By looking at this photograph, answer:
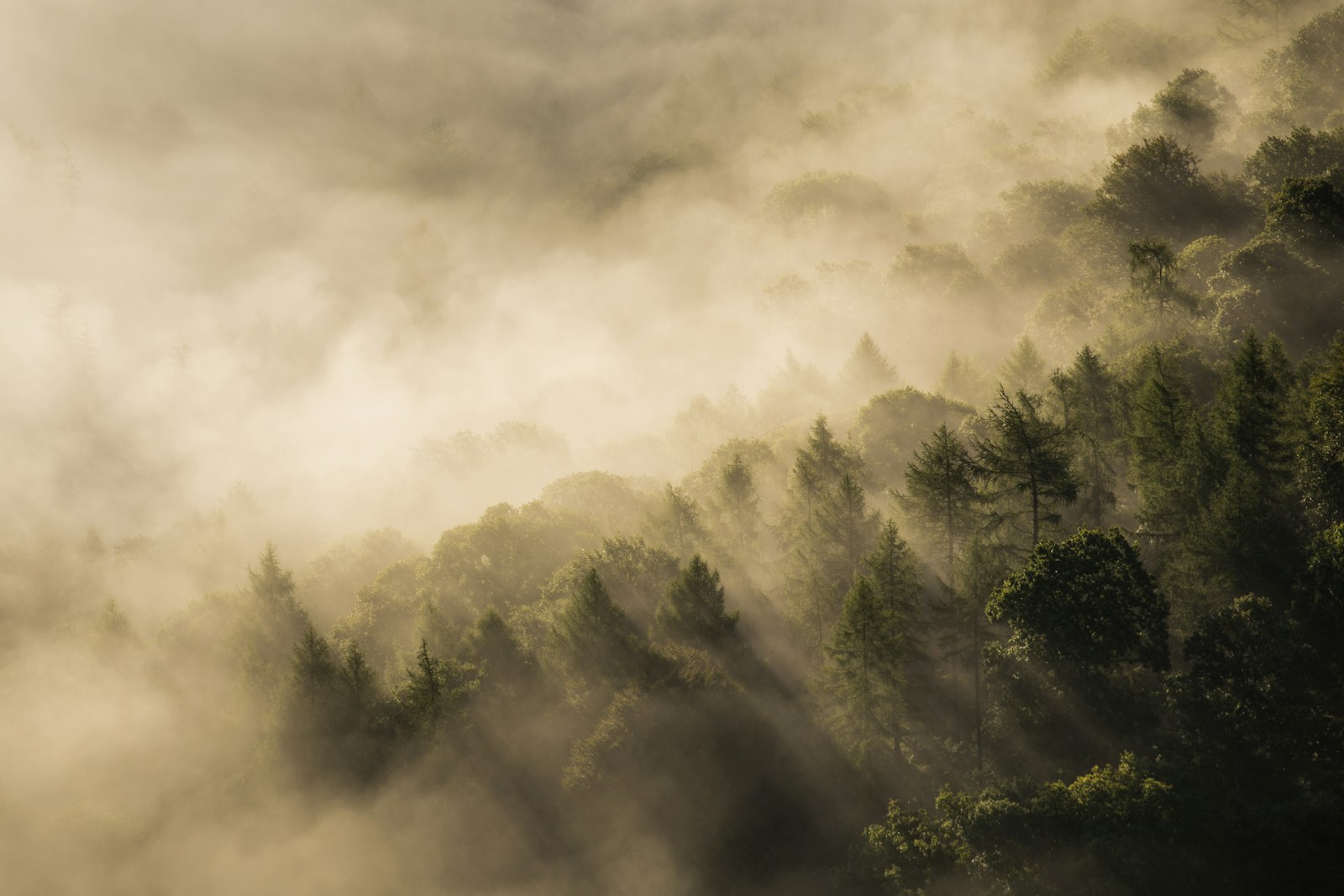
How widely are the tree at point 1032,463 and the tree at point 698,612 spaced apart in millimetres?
22086

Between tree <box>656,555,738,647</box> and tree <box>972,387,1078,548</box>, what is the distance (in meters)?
22.1

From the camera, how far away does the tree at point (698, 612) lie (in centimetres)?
6384

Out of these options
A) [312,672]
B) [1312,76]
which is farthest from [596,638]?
[1312,76]

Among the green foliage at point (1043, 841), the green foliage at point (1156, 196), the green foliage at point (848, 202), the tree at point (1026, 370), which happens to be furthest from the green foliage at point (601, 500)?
the green foliage at point (848, 202)

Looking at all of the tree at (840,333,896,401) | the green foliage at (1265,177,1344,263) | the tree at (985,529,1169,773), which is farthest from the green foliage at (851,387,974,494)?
the tree at (985,529,1169,773)

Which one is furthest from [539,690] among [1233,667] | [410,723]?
[1233,667]

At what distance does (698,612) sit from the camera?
63.9 meters

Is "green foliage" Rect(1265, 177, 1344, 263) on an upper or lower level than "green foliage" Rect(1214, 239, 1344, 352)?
upper

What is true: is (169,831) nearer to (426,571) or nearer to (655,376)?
(426,571)

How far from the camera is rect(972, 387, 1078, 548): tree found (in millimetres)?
50281

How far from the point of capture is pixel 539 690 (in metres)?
65.1

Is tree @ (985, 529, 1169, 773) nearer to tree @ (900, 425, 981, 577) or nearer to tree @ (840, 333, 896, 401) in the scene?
tree @ (900, 425, 981, 577)

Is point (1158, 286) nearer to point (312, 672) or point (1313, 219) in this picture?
point (1313, 219)

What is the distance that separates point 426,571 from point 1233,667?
75.2 m
